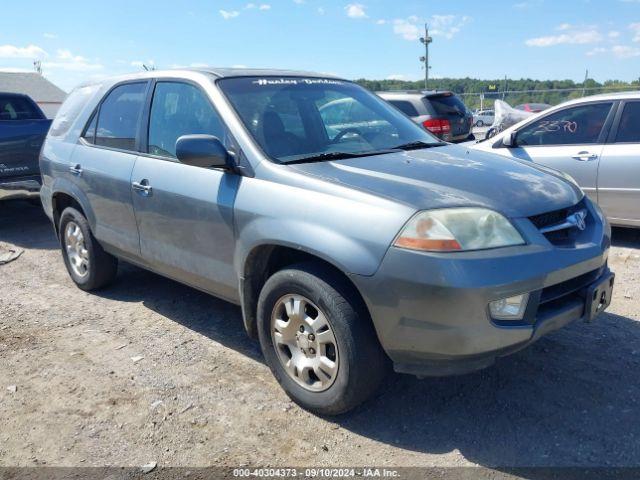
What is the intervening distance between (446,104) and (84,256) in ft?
24.3

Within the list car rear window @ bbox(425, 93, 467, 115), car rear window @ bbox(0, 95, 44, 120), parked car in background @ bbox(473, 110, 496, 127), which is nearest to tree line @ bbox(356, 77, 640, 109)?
parked car in background @ bbox(473, 110, 496, 127)

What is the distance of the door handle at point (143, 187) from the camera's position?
12.7 feet

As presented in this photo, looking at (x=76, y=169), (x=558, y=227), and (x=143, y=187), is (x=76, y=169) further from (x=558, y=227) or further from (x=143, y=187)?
(x=558, y=227)

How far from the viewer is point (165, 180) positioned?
148 inches

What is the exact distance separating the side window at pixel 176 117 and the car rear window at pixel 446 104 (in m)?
7.08

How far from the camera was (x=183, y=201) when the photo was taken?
3.58 meters

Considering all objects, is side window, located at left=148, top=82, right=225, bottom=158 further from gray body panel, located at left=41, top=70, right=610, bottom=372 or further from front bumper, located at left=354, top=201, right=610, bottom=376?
front bumper, located at left=354, top=201, right=610, bottom=376

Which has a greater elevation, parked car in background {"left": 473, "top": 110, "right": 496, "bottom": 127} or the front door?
the front door

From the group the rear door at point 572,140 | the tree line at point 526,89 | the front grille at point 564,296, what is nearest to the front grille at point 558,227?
the front grille at point 564,296

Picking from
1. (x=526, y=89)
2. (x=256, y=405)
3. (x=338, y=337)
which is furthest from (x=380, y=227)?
(x=526, y=89)

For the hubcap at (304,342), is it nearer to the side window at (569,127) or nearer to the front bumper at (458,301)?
the front bumper at (458,301)

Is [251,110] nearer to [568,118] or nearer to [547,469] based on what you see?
[547,469]

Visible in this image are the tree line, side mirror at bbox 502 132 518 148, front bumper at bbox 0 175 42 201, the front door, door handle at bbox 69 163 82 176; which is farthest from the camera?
the tree line

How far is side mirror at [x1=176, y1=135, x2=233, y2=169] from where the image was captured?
3.17 metres
